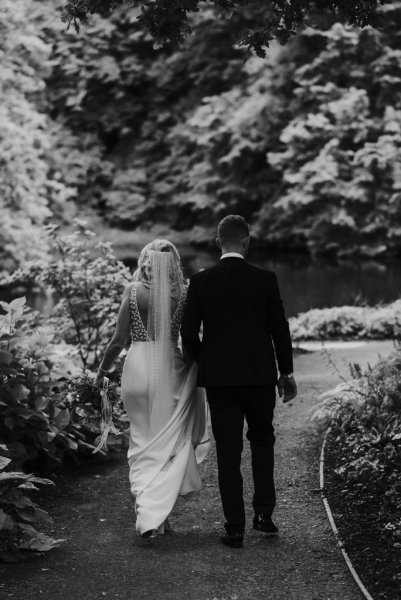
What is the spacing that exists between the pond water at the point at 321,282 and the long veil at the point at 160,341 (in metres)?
13.5

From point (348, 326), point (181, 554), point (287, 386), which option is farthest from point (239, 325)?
point (348, 326)

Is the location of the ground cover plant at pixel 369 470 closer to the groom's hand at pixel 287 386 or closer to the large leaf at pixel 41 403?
the groom's hand at pixel 287 386

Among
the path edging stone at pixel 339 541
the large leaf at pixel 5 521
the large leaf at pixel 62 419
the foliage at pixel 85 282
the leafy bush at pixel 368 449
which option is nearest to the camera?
the path edging stone at pixel 339 541

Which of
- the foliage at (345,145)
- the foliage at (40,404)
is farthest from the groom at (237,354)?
the foliage at (345,145)

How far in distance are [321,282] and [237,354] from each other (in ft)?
66.8

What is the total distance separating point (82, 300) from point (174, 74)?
2770 centimetres

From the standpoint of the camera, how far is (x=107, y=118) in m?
35.8

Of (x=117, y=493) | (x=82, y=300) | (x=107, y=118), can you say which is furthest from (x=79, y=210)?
(x=117, y=493)

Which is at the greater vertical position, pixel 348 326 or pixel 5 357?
pixel 5 357

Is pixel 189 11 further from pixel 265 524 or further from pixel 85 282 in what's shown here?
pixel 85 282

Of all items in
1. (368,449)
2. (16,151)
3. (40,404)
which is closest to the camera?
(40,404)

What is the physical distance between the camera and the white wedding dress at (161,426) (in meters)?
4.75

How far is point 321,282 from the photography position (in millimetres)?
24609

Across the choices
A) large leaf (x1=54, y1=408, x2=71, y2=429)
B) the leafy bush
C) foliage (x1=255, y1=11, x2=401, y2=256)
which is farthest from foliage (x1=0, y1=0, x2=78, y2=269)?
large leaf (x1=54, y1=408, x2=71, y2=429)
